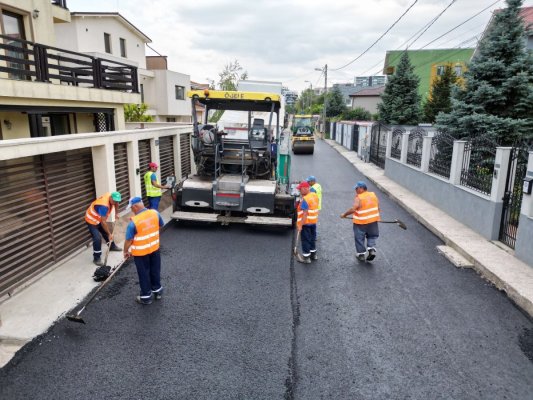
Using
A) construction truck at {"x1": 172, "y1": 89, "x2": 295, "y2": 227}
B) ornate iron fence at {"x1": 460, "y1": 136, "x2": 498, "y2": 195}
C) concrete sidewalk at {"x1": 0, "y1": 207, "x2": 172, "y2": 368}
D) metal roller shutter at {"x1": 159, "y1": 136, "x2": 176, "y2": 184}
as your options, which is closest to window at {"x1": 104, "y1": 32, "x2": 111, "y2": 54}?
metal roller shutter at {"x1": 159, "y1": 136, "x2": 176, "y2": 184}

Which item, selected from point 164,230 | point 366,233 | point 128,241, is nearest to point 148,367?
point 128,241

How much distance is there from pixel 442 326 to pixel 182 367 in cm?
338

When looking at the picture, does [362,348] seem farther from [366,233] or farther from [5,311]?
[5,311]

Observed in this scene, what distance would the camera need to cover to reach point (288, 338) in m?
4.86

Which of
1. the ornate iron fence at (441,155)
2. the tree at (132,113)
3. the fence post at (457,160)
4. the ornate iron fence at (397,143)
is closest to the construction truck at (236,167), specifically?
the fence post at (457,160)

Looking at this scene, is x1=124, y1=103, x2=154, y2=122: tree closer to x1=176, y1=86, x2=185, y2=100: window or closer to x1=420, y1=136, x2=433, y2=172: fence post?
x1=420, y1=136, x2=433, y2=172: fence post

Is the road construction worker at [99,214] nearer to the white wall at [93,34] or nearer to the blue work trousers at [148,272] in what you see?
the blue work trousers at [148,272]

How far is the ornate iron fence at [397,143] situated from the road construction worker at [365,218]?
9.70 metres

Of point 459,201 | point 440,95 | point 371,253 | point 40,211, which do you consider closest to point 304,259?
point 371,253

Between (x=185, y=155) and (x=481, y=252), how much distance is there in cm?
1034

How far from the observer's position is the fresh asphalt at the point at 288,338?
4012 millimetres

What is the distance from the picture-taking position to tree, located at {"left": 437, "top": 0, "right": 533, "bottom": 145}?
1231 cm

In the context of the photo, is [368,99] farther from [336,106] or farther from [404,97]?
[404,97]

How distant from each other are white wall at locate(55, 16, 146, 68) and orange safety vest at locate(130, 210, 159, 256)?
19.8m
